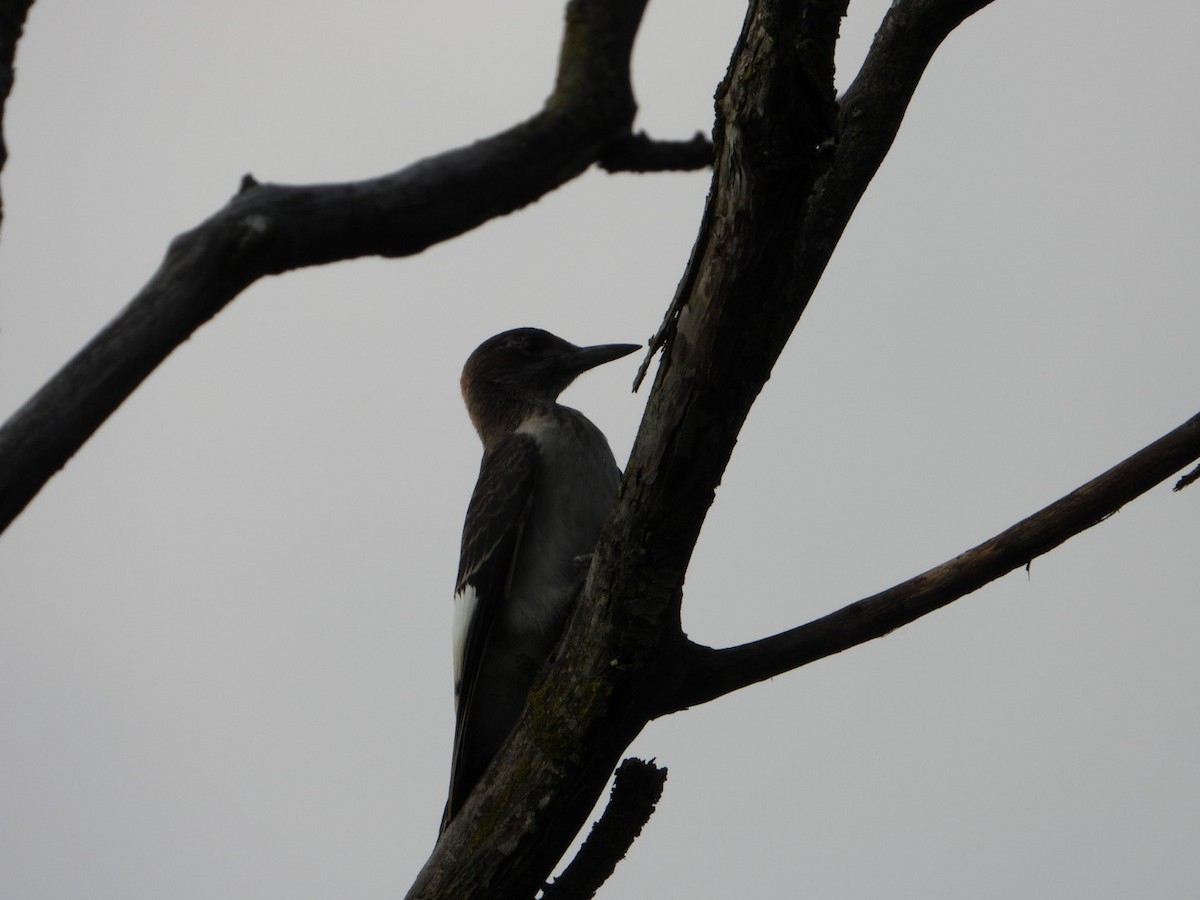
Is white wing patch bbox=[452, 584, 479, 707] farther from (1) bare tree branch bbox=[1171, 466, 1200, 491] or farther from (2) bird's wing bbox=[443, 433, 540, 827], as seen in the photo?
(1) bare tree branch bbox=[1171, 466, 1200, 491]

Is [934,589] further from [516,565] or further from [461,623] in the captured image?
[461,623]

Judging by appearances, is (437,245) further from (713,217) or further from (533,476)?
(713,217)

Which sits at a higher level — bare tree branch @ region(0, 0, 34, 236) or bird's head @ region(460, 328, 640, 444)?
bird's head @ region(460, 328, 640, 444)

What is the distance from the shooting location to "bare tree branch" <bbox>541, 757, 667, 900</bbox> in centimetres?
448

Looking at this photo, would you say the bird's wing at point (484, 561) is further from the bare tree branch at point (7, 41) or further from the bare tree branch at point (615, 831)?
the bare tree branch at point (7, 41)

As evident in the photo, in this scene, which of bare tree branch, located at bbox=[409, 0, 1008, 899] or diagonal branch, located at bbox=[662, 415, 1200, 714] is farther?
diagonal branch, located at bbox=[662, 415, 1200, 714]

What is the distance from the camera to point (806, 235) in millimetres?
4688

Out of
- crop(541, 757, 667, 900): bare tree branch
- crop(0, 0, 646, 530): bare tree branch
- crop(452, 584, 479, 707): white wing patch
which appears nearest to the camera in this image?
crop(0, 0, 646, 530): bare tree branch

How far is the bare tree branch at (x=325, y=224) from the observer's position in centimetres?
405

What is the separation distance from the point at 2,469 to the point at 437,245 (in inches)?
87.6

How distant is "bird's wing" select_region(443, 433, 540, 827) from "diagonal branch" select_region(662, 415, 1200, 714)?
167cm

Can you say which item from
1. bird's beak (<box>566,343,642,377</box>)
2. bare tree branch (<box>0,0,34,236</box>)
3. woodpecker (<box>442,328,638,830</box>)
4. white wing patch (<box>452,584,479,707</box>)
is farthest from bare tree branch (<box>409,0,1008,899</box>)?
bird's beak (<box>566,343,642,377</box>)

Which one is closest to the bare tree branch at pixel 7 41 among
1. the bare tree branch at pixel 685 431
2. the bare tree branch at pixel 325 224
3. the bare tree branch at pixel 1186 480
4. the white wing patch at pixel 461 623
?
the bare tree branch at pixel 325 224

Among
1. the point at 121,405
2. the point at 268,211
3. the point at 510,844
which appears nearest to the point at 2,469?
the point at 121,405
